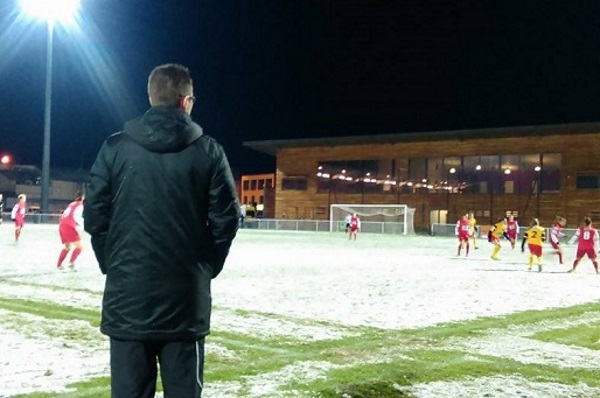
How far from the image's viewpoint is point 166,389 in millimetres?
2924

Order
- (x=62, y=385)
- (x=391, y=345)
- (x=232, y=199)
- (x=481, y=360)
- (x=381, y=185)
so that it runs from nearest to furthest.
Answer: (x=232, y=199), (x=62, y=385), (x=481, y=360), (x=391, y=345), (x=381, y=185)

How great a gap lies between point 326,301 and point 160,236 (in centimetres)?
855

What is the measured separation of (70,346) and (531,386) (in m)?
4.48

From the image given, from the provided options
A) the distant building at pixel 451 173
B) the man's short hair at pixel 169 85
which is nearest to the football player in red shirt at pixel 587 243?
the man's short hair at pixel 169 85

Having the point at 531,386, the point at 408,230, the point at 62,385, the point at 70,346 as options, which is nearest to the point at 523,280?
the point at 531,386

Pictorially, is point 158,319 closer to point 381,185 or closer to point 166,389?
point 166,389

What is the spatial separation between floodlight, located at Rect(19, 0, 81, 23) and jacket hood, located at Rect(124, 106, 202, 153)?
38.9m

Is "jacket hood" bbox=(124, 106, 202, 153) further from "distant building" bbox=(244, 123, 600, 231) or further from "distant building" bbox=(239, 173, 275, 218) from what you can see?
"distant building" bbox=(239, 173, 275, 218)

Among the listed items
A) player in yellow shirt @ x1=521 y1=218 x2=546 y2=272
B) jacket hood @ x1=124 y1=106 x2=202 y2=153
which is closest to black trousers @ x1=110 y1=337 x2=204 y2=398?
jacket hood @ x1=124 y1=106 x2=202 y2=153

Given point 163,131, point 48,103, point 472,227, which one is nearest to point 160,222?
point 163,131

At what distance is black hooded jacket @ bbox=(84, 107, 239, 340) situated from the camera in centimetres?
282

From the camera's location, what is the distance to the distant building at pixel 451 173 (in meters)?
51.9

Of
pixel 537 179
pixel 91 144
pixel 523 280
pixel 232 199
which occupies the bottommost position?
pixel 523 280

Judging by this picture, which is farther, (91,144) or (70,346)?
(91,144)
